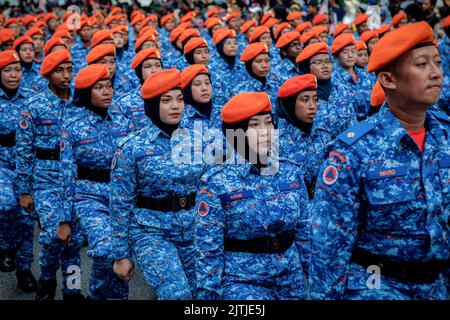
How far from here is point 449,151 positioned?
2939 mm

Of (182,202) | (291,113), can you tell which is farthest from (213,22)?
(182,202)

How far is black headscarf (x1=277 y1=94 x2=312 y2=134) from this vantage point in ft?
19.3

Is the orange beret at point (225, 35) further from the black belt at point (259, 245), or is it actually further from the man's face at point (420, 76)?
the man's face at point (420, 76)

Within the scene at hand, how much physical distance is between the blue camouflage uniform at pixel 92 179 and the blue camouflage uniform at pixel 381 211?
106 inches

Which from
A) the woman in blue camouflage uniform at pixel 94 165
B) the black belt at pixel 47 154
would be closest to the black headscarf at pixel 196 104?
the woman in blue camouflage uniform at pixel 94 165

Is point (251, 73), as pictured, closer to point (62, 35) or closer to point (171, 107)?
point (171, 107)

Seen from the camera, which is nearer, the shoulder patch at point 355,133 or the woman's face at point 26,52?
the shoulder patch at point 355,133

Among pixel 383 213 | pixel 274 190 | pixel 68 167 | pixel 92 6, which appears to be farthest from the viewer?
pixel 92 6

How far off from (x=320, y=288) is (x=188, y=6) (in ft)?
63.8

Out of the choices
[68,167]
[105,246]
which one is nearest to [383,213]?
[105,246]

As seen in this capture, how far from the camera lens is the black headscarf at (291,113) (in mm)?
5875

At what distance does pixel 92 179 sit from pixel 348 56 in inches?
Result: 188
